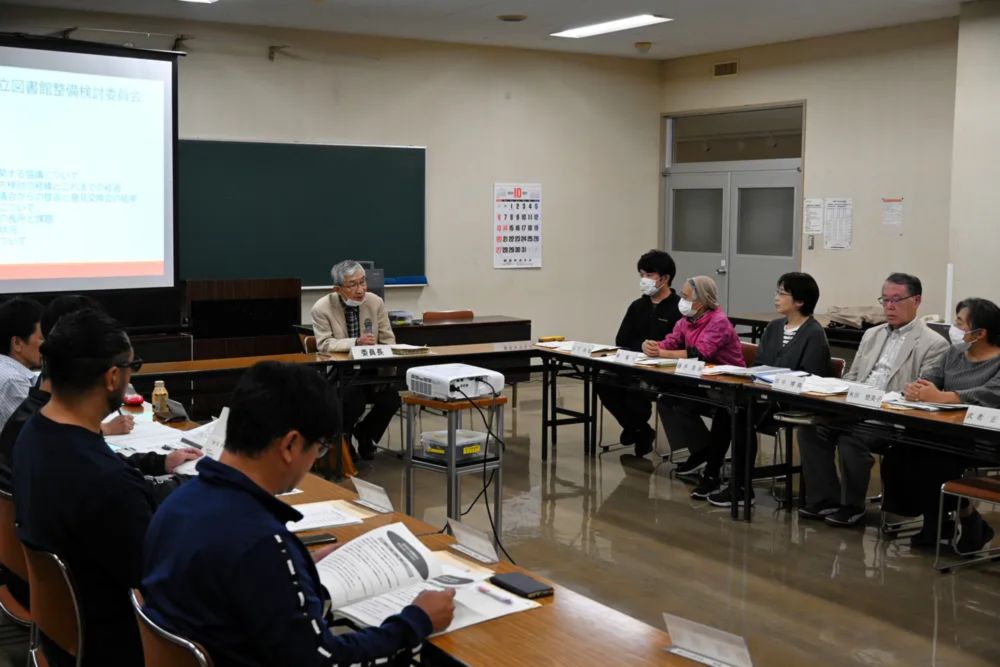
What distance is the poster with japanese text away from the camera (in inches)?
363

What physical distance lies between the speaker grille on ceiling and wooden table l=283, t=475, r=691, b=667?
775 cm

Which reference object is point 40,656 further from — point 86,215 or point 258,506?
point 86,215

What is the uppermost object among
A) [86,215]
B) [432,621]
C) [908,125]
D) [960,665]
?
[908,125]

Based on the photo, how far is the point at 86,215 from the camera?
6.29 metres

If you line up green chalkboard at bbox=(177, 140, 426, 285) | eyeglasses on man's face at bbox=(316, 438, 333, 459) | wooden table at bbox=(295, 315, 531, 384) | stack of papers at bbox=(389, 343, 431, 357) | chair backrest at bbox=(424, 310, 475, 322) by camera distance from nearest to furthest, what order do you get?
1. eyeglasses on man's face at bbox=(316, 438, 333, 459)
2. stack of papers at bbox=(389, 343, 431, 357)
3. green chalkboard at bbox=(177, 140, 426, 285)
4. wooden table at bbox=(295, 315, 531, 384)
5. chair backrest at bbox=(424, 310, 475, 322)

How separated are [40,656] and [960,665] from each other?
286cm

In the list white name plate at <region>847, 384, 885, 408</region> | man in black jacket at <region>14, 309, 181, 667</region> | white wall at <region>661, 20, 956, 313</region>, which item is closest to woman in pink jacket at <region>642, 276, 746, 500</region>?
white name plate at <region>847, 384, 885, 408</region>

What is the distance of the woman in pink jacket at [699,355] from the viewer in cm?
577

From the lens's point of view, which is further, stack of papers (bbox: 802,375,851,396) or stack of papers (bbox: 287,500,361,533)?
stack of papers (bbox: 802,375,851,396)

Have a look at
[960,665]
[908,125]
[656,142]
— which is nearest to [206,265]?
[656,142]

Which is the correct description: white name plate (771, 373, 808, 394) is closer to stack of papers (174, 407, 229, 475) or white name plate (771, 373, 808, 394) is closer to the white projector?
the white projector

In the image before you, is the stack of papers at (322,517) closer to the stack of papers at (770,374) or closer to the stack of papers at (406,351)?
the stack of papers at (770,374)

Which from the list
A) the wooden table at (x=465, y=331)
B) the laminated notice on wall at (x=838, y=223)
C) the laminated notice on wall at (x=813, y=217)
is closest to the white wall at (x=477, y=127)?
the wooden table at (x=465, y=331)

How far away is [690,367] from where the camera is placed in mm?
5508
